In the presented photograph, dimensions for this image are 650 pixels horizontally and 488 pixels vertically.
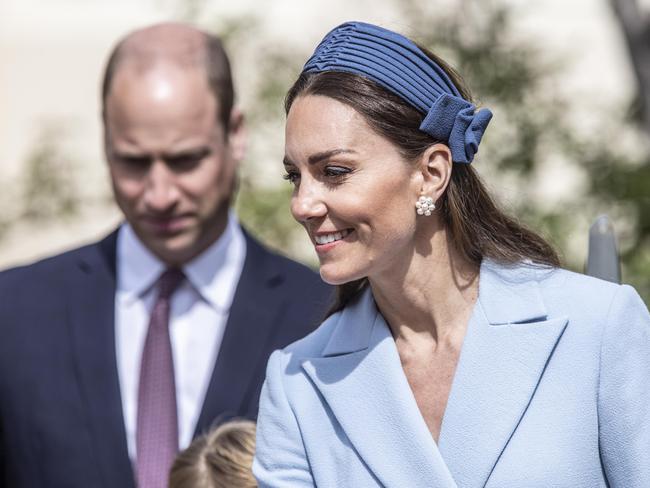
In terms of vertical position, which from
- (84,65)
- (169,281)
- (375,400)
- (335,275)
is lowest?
(84,65)

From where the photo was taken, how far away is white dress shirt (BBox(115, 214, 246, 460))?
3541 mm

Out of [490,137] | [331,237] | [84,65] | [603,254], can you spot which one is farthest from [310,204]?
[84,65]

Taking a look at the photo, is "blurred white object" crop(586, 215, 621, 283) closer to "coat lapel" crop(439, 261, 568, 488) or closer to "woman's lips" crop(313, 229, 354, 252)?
"coat lapel" crop(439, 261, 568, 488)

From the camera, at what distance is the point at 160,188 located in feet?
11.6

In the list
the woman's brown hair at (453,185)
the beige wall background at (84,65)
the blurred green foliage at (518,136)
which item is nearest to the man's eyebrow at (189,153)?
the woman's brown hair at (453,185)

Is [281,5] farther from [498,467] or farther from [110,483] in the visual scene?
[498,467]

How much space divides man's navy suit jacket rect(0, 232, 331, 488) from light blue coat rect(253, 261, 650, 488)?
2.84ft

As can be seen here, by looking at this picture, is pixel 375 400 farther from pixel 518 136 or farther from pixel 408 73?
pixel 518 136

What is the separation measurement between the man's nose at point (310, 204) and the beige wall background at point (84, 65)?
4216 millimetres

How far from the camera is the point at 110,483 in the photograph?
3.42m

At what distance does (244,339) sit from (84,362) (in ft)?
1.43

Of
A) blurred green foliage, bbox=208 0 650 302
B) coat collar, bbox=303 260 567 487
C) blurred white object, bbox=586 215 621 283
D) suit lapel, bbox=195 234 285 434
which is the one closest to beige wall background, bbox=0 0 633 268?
blurred green foliage, bbox=208 0 650 302

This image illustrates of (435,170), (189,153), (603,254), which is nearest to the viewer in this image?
(435,170)

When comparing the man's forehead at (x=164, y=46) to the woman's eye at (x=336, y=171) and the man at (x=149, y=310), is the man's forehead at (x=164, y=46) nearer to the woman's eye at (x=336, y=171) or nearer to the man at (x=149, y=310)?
the man at (x=149, y=310)
